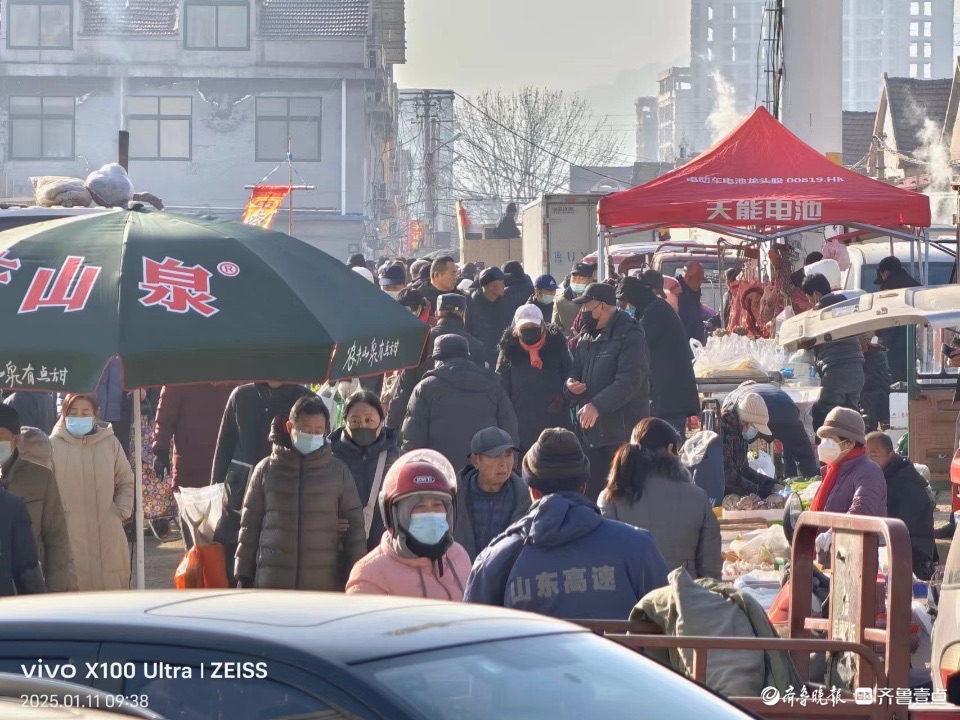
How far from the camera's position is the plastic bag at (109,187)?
12.2m

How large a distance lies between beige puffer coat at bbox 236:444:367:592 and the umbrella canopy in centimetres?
86

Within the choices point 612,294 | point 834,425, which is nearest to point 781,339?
point 612,294

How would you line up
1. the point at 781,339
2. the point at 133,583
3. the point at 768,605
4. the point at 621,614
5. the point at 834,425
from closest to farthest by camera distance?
the point at 621,614
the point at 768,605
the point at 834,425
the point at 133,583
the point at 781,339

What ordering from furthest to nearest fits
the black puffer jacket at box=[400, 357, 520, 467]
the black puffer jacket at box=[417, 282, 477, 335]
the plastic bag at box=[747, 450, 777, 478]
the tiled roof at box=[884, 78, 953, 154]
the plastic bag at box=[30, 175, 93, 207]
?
the tiled roof at box=[884, 78, 953, 154]
the black puffer jacket at box=[417, 282, 477, 335]
the plastic bag at box=[747, 450, 777, 478]
the plastic bag at box=[30, 175, 93, 207]
the black puffer jacket at box=[400, 357, 520, 467]

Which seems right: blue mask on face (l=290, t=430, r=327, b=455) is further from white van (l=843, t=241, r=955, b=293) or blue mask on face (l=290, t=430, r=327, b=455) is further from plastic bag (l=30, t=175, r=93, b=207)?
white van (l=843, t=241, r=955, b=293)

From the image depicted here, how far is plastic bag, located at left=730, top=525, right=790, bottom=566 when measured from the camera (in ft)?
29.5

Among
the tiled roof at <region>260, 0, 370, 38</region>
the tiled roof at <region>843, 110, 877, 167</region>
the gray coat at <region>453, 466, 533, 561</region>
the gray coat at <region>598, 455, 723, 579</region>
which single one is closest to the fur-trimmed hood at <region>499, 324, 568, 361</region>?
the gray coat at <region>453, 466, 533, 561</region>

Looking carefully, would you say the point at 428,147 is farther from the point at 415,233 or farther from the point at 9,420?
the point at 9,420

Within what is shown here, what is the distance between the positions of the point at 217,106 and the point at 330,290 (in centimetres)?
4844

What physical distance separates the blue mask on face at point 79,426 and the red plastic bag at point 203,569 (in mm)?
2079

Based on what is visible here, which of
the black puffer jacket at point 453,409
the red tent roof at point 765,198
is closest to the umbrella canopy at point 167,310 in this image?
the black puffer jacket at point 453,409

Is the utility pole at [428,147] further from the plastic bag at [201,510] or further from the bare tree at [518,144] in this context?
the plastic bag at [201,510]

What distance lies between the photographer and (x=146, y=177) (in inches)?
2111

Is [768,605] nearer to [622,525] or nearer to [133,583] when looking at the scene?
[622,525]
